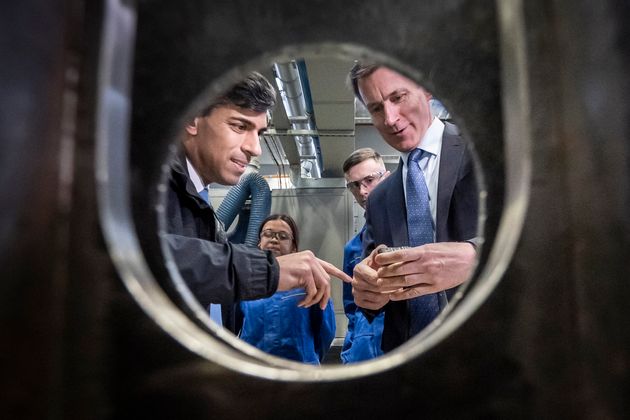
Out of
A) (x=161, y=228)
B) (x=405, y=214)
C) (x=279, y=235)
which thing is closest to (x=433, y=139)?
(x=405, y=214)

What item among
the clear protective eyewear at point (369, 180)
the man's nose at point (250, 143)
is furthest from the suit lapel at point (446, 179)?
the clear protective eyewear at point (369, 180)

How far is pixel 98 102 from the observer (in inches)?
11.3

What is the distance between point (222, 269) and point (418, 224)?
0.70 metres

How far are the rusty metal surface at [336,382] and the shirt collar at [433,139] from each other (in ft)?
4.15

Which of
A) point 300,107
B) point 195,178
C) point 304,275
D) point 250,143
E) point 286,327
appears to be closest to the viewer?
point 304,275

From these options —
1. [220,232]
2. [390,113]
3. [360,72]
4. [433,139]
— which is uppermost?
[360,72]

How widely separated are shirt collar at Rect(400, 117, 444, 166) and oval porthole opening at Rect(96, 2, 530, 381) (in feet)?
4.08

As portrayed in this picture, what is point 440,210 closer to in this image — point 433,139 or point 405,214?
point 405,214

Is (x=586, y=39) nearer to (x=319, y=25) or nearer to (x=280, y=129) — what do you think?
(x=319, y=25)

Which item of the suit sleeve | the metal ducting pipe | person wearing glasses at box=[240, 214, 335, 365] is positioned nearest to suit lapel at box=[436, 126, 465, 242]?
the suit sleeve

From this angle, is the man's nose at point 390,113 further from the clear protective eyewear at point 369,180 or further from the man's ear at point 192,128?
the clear protective eyewear at point 369,180

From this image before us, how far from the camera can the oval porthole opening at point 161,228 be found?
28 cm

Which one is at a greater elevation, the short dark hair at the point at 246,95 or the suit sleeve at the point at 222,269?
the short dark hair at the point at 246,95

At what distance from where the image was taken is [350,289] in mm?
2500
